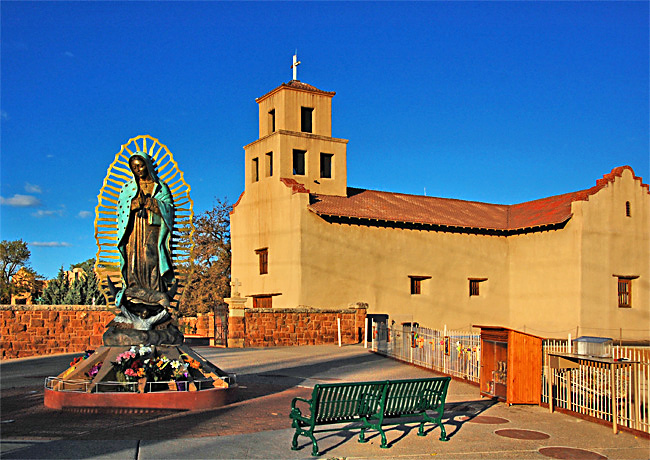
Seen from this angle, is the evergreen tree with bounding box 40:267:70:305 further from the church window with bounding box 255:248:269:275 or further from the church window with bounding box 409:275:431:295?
the church window with bounding box 409:275:431:295

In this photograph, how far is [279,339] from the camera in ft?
91.3

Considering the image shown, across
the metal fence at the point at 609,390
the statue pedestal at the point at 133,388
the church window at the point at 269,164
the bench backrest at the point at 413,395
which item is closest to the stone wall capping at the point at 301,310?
the church window at the point at 269,164

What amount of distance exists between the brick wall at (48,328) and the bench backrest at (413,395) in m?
17.5

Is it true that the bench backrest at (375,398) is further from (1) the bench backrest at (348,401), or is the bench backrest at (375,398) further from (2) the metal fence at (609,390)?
(2) the metal fence at (609,390)

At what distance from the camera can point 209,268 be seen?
1943 inches

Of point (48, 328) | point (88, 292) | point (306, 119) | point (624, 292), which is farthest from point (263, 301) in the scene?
point (624, 292)

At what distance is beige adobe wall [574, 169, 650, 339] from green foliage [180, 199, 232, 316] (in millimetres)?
25164

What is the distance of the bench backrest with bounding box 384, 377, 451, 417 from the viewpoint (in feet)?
33.4

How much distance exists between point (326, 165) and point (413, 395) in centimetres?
→ 2735

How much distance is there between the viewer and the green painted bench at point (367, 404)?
9.47m

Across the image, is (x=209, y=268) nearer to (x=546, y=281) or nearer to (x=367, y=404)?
(x=546, y=281)

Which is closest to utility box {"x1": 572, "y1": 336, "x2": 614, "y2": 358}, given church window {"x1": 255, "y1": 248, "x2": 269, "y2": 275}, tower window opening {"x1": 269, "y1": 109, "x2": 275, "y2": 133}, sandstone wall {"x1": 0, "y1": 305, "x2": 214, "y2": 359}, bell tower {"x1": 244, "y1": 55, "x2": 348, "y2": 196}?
sandstone wall {"x1": 0, "y1": 305, "x2": 214, "y2": 359}

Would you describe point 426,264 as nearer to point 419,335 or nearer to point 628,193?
point 628,193

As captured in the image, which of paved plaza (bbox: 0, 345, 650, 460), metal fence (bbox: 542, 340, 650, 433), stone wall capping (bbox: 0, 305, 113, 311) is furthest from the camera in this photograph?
stone wall capping (bbox: 0, 305, 113, 311)
